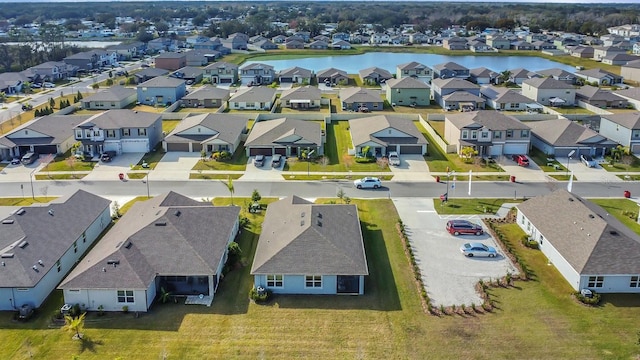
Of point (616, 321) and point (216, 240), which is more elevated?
point (216, 240)

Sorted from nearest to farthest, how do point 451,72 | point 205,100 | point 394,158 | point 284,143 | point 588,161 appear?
point 588,161 → point 394,158 → point 284,143 → point 205,100 → point 451,72

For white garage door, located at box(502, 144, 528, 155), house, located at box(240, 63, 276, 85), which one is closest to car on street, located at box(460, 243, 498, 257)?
white garage door, located at box(502, 144, 528, 155)

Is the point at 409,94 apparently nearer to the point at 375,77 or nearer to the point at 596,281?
the point at 375,77

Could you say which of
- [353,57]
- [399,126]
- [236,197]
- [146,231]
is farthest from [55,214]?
[353,57]

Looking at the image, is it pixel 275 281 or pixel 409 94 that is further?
pixel 409 94

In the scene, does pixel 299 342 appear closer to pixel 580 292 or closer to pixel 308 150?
pixel 580 292

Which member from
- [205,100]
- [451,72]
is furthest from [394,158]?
[451,72]

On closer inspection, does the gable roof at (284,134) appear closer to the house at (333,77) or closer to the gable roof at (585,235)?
the gable roof at (585,235)
